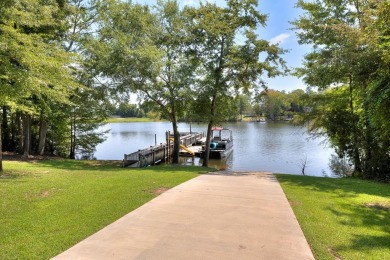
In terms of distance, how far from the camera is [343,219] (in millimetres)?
6004

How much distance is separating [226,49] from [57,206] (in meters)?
12.7

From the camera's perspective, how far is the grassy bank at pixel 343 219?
4516 millimetres

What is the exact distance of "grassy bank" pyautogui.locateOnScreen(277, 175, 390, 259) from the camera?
4.52 metres

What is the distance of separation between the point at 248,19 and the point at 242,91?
390 centimetres

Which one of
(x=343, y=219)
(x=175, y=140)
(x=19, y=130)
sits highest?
(x=19, y=130)

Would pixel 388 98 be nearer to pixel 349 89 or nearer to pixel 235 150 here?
pixel 349 89

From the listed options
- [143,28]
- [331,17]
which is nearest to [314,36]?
[331,17]

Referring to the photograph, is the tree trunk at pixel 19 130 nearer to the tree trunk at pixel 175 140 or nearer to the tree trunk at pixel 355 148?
the tree trunk at pixel 175 140

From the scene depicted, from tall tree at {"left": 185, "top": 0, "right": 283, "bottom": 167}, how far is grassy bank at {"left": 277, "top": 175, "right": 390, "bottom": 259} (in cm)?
839

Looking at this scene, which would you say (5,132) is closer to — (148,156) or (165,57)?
(148,156)

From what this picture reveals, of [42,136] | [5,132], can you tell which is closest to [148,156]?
[42,136]

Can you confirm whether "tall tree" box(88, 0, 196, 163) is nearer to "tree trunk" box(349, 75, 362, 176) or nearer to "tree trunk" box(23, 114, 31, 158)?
"tree trunk" box(23, 114, 31, 158)

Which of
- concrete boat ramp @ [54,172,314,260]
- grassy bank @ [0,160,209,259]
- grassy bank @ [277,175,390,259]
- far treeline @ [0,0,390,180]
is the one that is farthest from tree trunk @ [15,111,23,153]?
grassy bank @ [277,175,390,259]

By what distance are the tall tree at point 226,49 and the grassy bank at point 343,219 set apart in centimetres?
839
